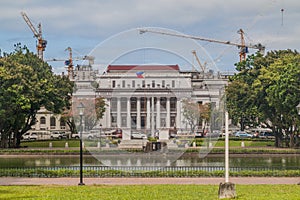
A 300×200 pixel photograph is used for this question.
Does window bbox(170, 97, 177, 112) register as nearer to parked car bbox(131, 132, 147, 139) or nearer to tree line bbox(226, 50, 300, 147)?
tree line bbox(226, 50, 300, 147)

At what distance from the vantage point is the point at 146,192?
854 inches

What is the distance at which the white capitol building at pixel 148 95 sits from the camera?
39.3m

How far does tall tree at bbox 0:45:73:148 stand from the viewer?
54.5 metres

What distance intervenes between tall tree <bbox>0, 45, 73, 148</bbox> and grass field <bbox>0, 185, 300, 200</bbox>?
30.7 metres

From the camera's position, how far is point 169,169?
31453 millimetres

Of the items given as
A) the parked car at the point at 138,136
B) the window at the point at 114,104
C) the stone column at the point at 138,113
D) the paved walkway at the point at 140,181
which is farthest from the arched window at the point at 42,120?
the paved walkway at the point at 140,181

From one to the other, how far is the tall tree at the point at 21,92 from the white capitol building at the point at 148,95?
447 cm

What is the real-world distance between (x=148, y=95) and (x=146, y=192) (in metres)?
44.8

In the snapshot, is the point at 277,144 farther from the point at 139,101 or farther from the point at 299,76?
the point at 139,101

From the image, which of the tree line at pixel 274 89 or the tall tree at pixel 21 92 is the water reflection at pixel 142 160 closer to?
the tree line at pixel 274 89

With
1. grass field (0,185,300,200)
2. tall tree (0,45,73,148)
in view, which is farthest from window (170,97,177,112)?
grass field (0,185,300,200)

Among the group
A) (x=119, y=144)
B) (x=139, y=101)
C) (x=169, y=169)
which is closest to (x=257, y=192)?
(x=169, y=169)

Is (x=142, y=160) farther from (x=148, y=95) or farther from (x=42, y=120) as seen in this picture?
(x=42, y=120)

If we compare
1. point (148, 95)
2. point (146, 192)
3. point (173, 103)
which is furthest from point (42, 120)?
point (146, 192)
